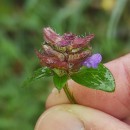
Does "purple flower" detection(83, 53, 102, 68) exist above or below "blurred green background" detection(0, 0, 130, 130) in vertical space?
above

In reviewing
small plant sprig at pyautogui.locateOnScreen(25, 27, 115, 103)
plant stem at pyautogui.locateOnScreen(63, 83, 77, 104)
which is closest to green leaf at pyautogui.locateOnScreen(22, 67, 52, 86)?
small plant sprig at pyautogui.locateOnScreen(25, 27, 115, 103)

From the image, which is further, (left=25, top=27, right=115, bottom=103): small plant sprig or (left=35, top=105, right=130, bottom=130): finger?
(left=35, top=105, right=130, bottom=130): finger

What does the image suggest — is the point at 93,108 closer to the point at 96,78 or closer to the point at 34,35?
the point at 96,78

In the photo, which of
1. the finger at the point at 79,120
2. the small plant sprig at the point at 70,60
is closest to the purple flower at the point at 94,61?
the small plant sprig at the point at 70,60

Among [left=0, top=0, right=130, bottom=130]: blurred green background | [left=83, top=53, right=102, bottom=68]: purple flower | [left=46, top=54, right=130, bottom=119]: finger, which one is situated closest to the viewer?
[left=83, top=53, right=102, bottom=68]: purple flower

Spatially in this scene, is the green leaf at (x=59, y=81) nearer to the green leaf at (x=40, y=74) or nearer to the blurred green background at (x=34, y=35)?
the green leaf at (x=40, y=74)

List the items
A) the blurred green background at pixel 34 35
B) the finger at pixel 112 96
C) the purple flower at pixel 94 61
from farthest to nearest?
the blurred green background at pixel 34 35 < the finger at pixel 112 96 < the purple flower at pixel 94 61

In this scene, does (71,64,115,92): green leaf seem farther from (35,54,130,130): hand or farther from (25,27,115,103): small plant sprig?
(35,54,130,130): hand

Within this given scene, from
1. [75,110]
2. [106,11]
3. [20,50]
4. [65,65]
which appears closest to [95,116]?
[75,110]

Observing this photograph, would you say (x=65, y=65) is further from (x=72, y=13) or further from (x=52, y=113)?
(x=72, y=13)

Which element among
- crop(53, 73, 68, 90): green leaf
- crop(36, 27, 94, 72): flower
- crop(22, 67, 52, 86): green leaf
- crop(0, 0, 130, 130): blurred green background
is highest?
crop(36, 27, 94, 72): flower
